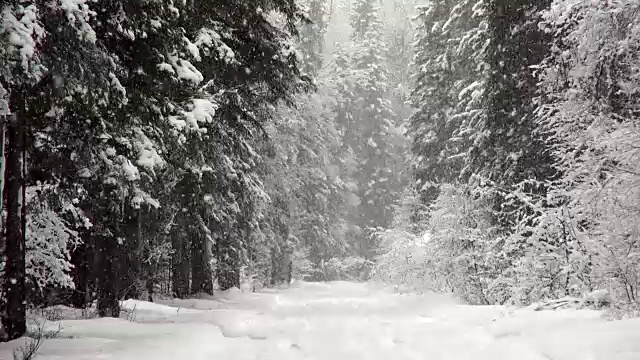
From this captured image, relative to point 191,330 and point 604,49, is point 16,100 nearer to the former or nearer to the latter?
point 191,330

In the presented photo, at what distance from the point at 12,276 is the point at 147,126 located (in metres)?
2.63

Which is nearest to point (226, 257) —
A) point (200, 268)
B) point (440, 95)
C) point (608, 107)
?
point (200, 268)

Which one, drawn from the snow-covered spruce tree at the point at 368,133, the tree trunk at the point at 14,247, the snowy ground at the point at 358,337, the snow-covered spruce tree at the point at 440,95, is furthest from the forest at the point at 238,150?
the snow-covered spruce tree at the point at 368,133

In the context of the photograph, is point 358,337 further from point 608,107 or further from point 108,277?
point 608,107

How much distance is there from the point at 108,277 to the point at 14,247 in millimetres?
3985

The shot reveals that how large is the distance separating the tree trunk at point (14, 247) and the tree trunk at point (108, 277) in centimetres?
355

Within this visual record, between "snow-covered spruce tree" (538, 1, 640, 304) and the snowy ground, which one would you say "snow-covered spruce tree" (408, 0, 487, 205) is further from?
"snow-covered spruce tree" (538, 1, 640, 304)

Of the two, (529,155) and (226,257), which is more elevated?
(529,155)

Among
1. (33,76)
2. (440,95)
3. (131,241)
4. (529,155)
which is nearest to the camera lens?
(33,76)

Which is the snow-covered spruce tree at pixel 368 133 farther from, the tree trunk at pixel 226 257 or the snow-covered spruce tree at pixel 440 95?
the tree trunk at pixel 226 257

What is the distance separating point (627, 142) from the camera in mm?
6730

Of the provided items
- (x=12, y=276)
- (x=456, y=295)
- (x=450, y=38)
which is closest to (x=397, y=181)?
(x=450, y=38)

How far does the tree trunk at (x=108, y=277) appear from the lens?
10.6 metres

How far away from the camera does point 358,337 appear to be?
9.32 meters
